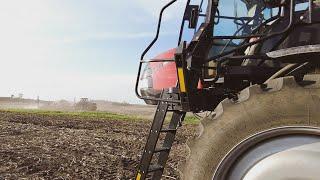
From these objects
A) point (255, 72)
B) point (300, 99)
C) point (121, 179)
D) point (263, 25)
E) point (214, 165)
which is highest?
point (263, 25)

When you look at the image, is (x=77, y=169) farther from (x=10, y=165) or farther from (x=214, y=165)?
(x=214, y=165)

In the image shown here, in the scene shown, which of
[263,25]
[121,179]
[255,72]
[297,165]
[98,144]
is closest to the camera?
[297,165]

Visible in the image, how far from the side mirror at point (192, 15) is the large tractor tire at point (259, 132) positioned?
1264 mm

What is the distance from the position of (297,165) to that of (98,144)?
27.7ft

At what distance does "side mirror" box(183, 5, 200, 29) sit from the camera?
4.23 m

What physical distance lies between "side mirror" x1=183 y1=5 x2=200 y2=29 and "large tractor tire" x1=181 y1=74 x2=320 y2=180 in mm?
1264

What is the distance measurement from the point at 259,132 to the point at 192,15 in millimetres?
1669

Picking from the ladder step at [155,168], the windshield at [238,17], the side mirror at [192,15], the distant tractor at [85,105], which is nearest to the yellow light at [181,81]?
the side mirror at [192,15]

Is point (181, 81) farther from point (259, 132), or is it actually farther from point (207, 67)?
point (259, 132)

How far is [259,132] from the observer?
9.57ft

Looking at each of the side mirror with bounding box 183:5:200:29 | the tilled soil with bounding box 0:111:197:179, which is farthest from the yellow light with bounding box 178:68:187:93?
the tilled soil with bounding box 0:111:197:179

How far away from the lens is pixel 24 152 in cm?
910

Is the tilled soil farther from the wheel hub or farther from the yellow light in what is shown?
the wheel hub

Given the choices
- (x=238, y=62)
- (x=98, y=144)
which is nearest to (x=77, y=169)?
(x=98, y=144)
